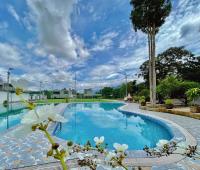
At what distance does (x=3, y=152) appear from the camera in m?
5.18

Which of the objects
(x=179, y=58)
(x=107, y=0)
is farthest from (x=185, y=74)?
(x=107, y=0)

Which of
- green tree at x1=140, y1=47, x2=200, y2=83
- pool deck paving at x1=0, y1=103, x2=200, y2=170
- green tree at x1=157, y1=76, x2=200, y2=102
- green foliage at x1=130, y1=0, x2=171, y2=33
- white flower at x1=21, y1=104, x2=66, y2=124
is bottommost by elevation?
A: pool deck paving at x1=0, y1=103, x2=200, y2=170

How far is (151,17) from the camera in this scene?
55.6 ft

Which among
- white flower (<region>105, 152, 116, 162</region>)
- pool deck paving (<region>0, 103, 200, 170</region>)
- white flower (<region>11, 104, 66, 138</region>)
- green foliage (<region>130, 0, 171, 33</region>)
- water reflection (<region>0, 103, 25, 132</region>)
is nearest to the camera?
white flower (<region>11, 104, 66, 138</region>)

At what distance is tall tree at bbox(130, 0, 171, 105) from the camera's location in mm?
16594

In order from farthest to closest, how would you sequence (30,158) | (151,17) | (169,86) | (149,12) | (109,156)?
1. (169,86)
2. (151,17)
3. (149,12)
4. (30,158)
5. (109,156)

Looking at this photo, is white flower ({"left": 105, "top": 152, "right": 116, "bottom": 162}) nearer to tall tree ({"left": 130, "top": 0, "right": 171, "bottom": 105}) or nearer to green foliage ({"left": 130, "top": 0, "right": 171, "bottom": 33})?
tall tree ({"left": 130, "top": 0, "right": 171, "bottom": 105})

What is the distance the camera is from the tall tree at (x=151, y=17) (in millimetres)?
16594

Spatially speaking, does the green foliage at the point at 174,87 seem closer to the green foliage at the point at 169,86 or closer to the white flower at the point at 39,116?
the green foliage at the point at 169,86

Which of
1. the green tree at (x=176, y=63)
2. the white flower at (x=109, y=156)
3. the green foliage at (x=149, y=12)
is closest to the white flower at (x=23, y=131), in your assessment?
the white flower at (x=109, y=156)

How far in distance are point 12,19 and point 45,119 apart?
15.4 m

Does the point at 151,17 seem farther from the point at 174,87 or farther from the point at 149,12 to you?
the point at 174,87

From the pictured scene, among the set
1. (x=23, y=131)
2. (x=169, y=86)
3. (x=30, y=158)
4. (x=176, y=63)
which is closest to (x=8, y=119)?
(x=30, y=158)

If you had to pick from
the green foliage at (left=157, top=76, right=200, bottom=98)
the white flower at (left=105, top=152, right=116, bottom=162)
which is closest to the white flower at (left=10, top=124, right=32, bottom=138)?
the white flower at (left=105, top=152, right=116, bottom=162)
